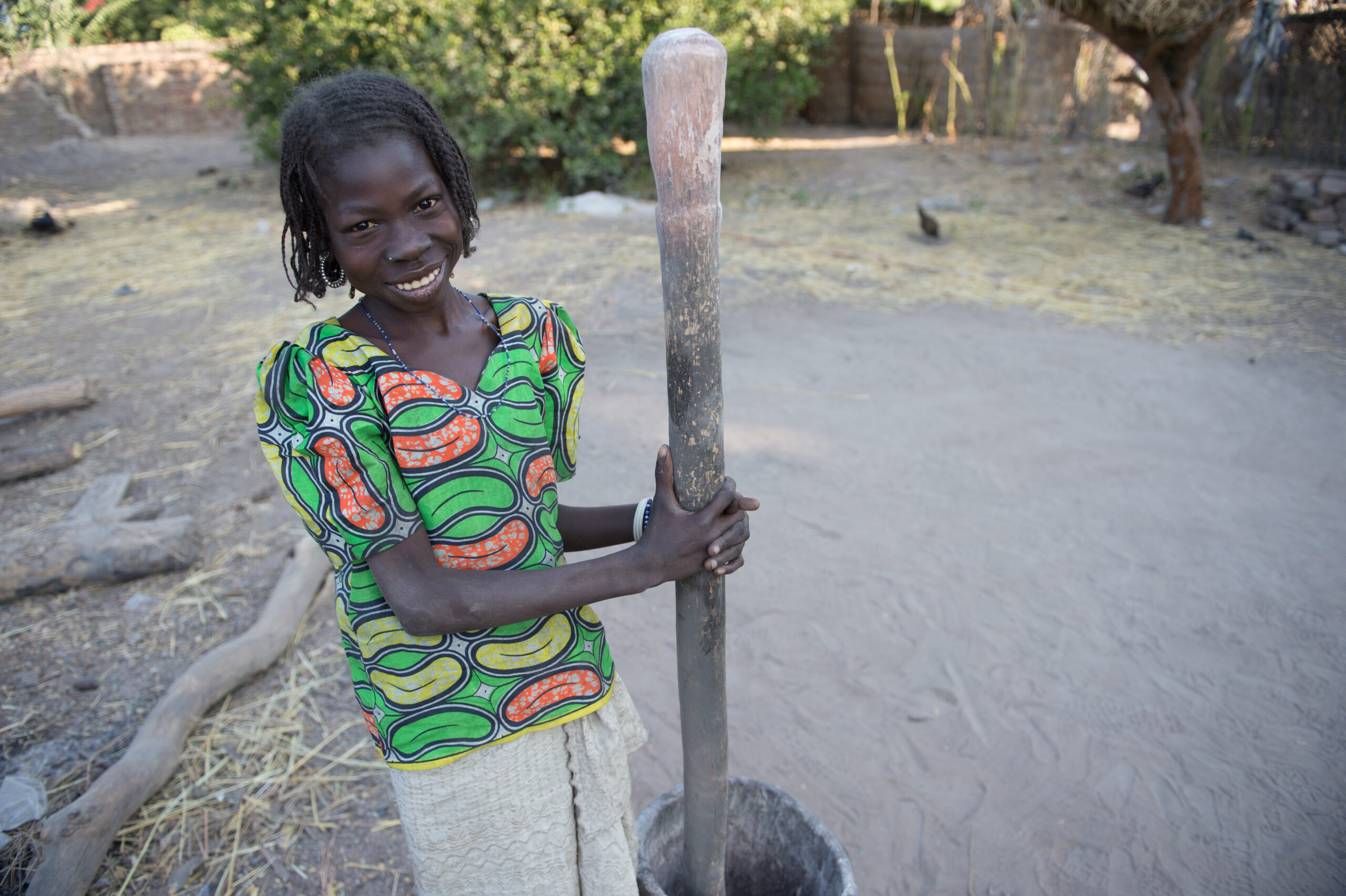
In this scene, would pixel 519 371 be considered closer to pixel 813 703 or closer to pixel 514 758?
pixel 514 758

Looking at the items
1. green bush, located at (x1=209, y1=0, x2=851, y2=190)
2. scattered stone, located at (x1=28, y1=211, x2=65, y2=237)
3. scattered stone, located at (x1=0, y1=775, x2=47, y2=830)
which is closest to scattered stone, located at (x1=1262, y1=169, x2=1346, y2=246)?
green bush, located at (x1=209, y1=0, x2=851, y2=190)

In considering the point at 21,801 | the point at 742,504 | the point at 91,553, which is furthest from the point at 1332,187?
the point at 21,801

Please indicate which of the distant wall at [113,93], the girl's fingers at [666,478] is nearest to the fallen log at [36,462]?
the girl's fingers at [666,478]

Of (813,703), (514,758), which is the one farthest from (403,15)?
(514,758)

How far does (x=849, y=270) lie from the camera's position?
6.34 m

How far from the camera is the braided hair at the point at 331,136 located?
1.02m

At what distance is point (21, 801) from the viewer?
6.93 ft

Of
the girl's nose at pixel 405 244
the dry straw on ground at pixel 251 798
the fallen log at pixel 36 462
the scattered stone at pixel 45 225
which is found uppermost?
the girl's nose at pixel 405 244

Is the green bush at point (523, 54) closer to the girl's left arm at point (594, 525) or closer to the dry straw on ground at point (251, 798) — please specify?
the dry straw on ground at point (251, 798)

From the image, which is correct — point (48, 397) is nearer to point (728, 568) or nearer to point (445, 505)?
point (445, 505)

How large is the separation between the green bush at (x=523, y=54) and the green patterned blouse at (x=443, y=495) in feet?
24.2

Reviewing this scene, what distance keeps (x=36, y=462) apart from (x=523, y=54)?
563 cm

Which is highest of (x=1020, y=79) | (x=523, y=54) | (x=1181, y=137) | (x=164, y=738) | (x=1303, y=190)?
(x=523, y=54)

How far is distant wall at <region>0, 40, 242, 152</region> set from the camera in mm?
11359
